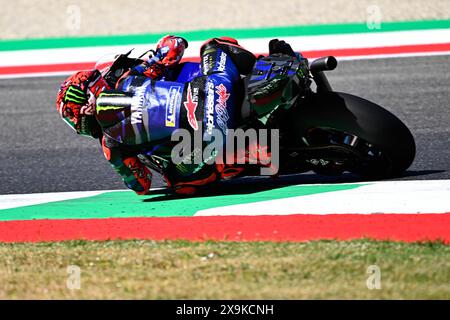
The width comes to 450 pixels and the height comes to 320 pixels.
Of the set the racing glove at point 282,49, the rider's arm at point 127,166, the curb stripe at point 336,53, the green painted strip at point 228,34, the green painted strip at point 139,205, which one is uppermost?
the green painted strip at point 228,34

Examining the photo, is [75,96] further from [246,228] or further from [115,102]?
[246,228]

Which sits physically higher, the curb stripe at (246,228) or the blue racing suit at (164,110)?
the blue racing suit at (164,110)

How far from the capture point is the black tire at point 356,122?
5.88m

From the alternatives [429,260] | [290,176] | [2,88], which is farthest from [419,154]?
[2,88]

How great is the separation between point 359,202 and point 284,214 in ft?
1.77

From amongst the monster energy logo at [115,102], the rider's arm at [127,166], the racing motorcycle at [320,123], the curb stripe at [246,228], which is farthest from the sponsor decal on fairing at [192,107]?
the curb stripe at [246,228]

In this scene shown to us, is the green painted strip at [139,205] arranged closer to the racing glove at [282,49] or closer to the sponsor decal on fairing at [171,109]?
the sponsor decal on fairing at [171,109]

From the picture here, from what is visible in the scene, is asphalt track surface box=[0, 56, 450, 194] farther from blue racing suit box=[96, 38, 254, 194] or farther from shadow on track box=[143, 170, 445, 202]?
blue racing suit box=[96, 38, 254, 194]

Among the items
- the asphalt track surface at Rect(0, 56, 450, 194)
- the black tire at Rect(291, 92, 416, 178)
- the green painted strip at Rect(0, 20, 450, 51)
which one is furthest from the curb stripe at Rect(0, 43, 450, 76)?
the black tire at Rect(291, 92, 416, 178)

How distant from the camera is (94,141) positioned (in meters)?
→ 8.87

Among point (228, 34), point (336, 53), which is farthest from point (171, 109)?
point (228, 34)

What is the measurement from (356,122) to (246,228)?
106 centimetres

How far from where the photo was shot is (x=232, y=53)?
6469 millimetres

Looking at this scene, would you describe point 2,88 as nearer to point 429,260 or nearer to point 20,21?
point 20,21
